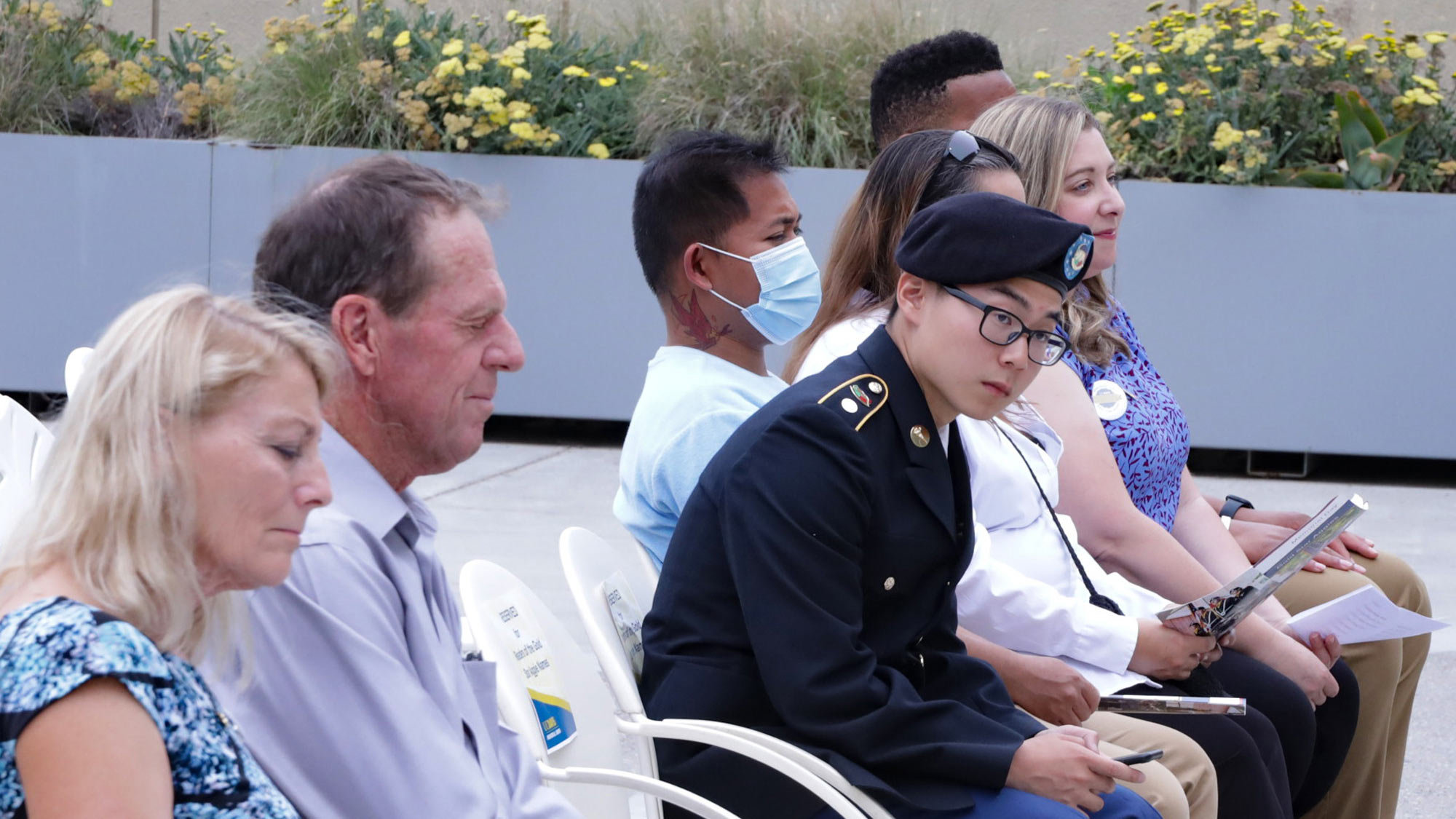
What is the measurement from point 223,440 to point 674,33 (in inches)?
265

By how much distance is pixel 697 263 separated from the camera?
9.50 ft

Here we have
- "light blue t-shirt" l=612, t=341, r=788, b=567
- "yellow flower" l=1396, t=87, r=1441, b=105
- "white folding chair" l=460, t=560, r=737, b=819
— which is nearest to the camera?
"white folding chair" l=460, t=560, r=737, b=819

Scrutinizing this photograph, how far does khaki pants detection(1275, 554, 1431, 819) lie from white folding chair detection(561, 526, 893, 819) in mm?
1650

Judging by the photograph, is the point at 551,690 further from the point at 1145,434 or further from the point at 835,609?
the point at 1145,434

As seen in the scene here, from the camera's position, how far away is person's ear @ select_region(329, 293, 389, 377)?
1.65m

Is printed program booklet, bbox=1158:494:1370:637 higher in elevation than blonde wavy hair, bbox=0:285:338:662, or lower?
lower

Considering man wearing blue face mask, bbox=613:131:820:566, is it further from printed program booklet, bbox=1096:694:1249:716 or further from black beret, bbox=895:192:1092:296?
printed program booklet, bbox=1096:694:1249:716

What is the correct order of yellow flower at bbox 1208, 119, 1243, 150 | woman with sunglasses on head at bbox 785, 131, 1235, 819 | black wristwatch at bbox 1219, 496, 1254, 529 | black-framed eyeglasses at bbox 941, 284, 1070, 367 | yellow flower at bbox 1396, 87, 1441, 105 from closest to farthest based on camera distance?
1. black-framed eyeglasses at bbox 941, 284, 1070, 367
2. woman with sunglasses on head at bbox 785, 131, 1235, 819
3. black wristwatch at bbox 1219, 496, 1254, 529
4. yellow flower at bbox 1208, 119, 1243, 150
5. yellow flower at bbox 1396, 87, 1441, 105

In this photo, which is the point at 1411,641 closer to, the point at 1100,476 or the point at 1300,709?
the point at 1300,709

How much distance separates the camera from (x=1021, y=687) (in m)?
2.50

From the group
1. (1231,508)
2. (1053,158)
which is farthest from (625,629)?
(1231,508)

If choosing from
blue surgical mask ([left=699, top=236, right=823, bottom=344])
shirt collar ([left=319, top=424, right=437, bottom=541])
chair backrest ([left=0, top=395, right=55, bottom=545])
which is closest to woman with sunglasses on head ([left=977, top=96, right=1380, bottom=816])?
blue surgical mask ([left=699, top=236, right=823, bottom=344])

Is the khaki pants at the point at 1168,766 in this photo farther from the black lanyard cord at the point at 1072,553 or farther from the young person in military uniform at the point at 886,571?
the black lanyard cord at the point at 1072,553

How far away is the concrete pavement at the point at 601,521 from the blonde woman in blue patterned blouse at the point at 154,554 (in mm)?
2820
